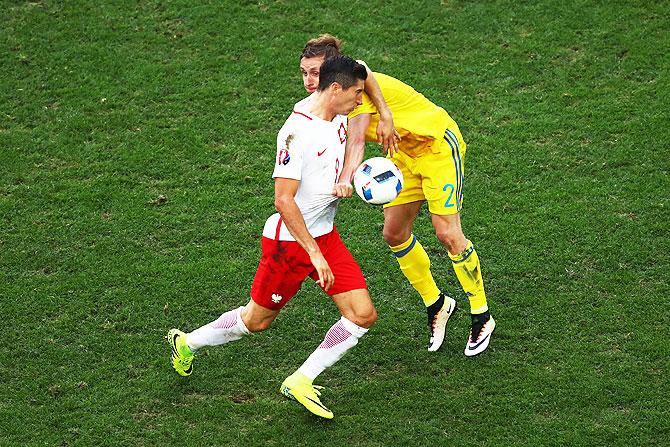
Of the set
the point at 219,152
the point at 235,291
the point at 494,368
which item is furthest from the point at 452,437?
the point at 219,152

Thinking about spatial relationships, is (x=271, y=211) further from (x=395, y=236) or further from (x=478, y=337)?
(x=478, y=337)

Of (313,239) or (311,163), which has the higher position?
(311,163)

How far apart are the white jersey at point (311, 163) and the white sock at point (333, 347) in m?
0.65

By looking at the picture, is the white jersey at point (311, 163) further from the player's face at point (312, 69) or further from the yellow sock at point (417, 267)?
the yellow sock at point (417, 267)

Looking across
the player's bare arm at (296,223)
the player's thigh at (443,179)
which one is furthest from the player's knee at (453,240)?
the player's bare arm at (296,223)

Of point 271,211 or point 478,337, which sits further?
point 271,211

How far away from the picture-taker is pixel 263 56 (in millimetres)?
10875

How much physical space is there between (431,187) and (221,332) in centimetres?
179

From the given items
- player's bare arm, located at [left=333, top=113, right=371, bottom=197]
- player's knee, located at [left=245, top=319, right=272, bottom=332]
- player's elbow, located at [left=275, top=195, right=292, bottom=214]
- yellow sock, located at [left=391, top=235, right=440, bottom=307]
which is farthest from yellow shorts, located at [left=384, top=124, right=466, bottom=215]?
player's knee, located at [left=245, top=319, right=272, bottom=332]

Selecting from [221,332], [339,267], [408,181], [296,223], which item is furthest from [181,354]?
[408,181]

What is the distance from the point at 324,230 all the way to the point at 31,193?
12.3ft

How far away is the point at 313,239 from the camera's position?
6422 millimetres

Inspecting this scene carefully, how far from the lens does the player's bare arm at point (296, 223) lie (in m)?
6.32

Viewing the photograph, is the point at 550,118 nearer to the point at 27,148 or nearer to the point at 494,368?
the point at 494,368
